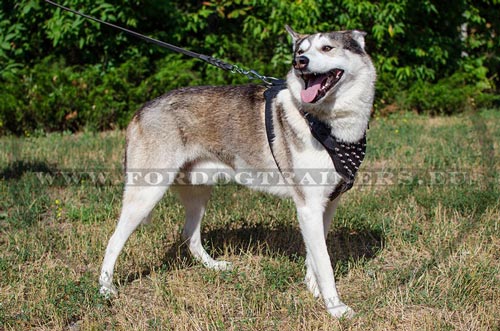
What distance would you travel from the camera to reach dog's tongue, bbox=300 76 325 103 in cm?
352

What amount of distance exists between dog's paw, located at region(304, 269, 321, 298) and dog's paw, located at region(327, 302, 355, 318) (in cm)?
29

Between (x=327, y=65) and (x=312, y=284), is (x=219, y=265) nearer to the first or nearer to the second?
(x=312, y=284)

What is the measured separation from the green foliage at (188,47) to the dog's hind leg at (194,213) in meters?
5.49

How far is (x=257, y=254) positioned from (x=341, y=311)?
1.26m

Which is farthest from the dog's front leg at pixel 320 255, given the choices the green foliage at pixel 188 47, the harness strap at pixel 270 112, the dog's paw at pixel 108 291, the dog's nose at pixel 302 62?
the green foliage at pixel 188 47

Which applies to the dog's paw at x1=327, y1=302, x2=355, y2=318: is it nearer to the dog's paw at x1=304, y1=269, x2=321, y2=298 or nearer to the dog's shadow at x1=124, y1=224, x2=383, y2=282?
the dog's paw at x1=304, y1=269, x2=321, y2=298

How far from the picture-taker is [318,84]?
Result: 3561 mm

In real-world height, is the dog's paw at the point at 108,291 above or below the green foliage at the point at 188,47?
above

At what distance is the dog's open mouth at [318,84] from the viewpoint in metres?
3.52

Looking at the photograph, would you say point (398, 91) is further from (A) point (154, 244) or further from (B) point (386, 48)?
(A) point (154, 244)

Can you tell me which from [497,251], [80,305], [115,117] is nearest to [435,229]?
[497,251]

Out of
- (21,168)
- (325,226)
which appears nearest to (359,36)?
(325,226)

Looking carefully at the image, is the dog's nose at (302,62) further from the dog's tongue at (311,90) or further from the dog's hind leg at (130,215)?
the dog's hind leg at (130,215)

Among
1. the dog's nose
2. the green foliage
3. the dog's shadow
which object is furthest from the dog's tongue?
the green foliage
